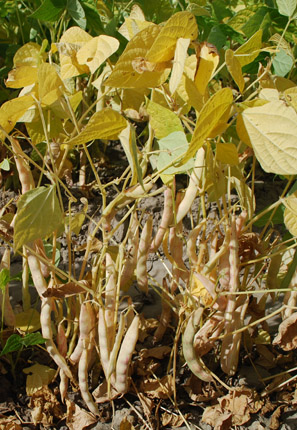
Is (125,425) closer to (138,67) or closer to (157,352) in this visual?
(157,352)

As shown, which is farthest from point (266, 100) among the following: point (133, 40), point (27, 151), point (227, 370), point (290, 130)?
point (27, 151)

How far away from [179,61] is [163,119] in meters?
0.11

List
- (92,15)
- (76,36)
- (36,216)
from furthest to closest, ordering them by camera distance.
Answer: (92,15) < (76,36) < (36,216)

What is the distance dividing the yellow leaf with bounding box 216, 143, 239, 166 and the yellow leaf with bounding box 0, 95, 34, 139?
13.4 inches

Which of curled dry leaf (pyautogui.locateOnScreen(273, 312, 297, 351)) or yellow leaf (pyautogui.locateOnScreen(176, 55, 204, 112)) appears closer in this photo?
yellow leaf (pyautogui.locateOnScreen(176, 55, 204, 112))

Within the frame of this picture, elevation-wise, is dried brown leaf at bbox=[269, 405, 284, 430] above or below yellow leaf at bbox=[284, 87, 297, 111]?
below

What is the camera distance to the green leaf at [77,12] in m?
1.48

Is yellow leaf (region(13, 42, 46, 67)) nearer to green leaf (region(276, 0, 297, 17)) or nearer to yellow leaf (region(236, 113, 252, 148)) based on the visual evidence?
yellow leaf (region(236, 113, 252, 148))

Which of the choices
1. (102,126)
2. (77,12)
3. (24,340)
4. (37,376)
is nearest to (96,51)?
(102,126)

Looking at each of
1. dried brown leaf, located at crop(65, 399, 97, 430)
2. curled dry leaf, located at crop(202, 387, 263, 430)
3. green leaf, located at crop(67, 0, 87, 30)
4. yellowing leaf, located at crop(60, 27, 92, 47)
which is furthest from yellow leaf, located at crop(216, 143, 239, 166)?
green leaf, located at crop(67, 0, 87, 30)

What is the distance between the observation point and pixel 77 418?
943 mm

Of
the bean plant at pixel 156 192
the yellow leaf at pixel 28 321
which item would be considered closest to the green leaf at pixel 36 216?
the bean plant at pixel 156 192

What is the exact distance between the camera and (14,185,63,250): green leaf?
2.30 ft

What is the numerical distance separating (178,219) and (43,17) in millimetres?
905
